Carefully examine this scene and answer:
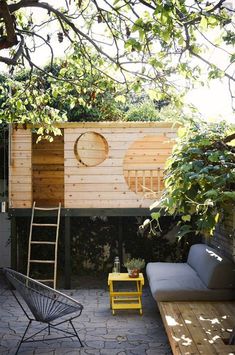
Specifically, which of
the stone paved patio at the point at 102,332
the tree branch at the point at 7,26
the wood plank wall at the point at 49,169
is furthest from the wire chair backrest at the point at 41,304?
the wood plank wall at the point at 49,169

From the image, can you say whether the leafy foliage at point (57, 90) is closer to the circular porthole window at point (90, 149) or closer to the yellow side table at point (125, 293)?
the yellow side table at point (125, 293)

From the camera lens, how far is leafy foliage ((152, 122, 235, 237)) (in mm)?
4402

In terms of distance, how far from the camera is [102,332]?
6320 mm

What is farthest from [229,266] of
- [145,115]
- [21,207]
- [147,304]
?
[145,115]

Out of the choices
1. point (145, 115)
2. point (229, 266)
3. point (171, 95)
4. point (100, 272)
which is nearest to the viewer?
point (171, 95)

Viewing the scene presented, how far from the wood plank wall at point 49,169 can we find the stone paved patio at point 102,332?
3953 mm

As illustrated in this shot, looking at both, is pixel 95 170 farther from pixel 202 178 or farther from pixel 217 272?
pixel 202 178

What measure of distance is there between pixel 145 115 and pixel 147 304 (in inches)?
228

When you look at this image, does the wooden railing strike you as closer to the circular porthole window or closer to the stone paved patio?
the circular porthole window

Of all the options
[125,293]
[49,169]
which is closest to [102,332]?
[125,293]

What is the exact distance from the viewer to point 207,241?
31.3ft

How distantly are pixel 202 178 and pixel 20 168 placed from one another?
5425 mm

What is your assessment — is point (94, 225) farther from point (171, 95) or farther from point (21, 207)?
point (171, 95)

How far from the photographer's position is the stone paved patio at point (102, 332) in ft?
18.3
